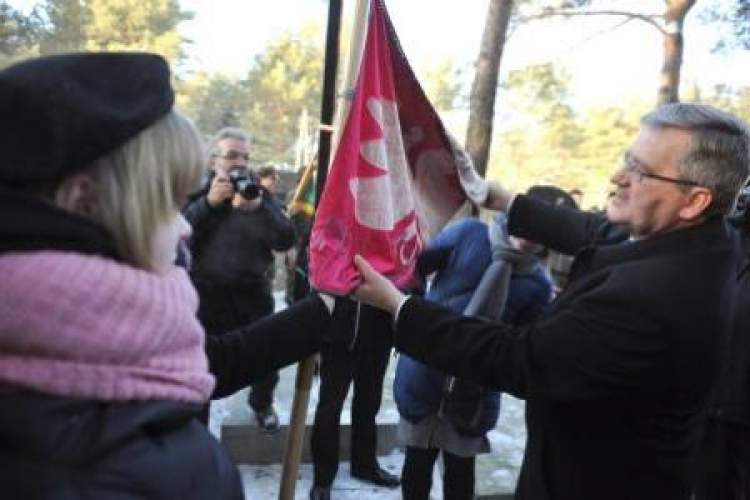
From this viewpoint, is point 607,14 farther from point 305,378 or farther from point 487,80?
point 305,378

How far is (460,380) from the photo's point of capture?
2977 mm

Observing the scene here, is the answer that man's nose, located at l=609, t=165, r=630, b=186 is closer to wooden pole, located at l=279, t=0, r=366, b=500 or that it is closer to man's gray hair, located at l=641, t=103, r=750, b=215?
man's gray hair, located at l=641, t=103, r=750, b=215

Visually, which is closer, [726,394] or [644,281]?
[644,281]

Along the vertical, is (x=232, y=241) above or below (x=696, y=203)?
below

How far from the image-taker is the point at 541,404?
1738 millimetres

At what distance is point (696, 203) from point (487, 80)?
601cm

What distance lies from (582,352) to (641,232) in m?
0.40

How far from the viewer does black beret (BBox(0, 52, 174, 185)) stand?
833 millimetres

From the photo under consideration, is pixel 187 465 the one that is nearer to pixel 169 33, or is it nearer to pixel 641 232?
pixel 641 232

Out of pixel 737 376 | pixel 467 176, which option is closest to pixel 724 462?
pixel 737 376

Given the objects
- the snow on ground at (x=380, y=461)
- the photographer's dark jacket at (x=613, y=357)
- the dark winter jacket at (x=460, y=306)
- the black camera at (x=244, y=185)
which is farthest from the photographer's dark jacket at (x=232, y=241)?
the photographer's dark jacket at (x=613, y=357)

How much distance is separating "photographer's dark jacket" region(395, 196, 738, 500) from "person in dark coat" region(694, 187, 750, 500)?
95 centimetres

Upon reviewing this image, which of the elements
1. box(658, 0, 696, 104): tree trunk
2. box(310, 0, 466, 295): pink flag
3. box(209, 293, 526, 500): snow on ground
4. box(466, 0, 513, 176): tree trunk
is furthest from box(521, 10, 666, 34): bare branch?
box(310, 0, 466, 295): pink flag

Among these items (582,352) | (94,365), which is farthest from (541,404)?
(94,365)
